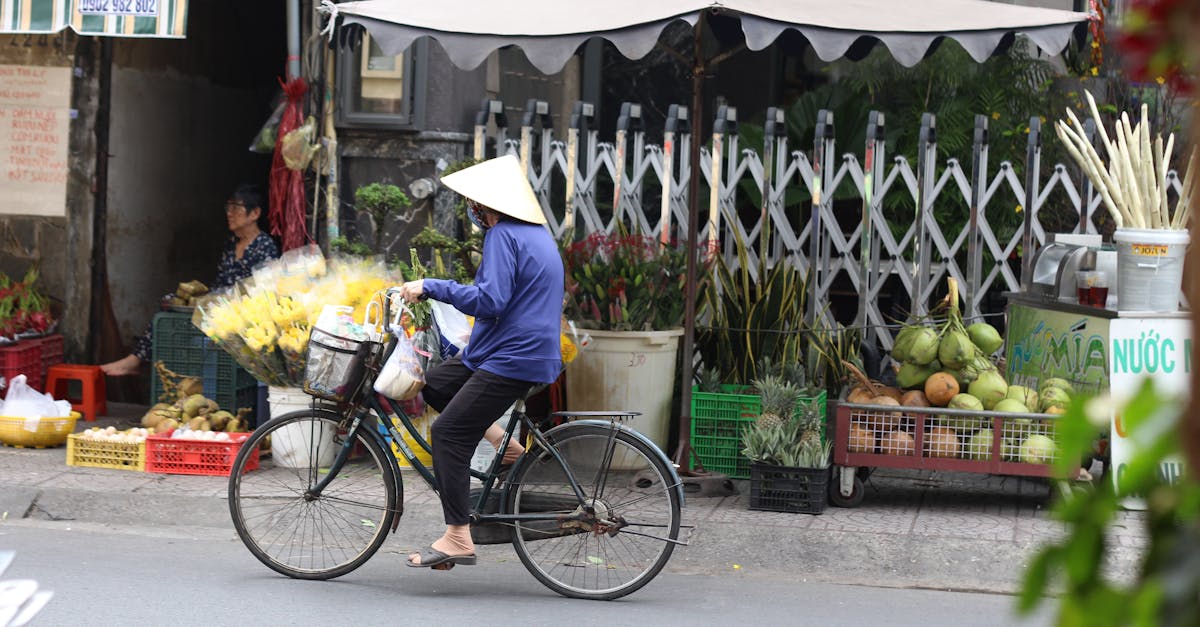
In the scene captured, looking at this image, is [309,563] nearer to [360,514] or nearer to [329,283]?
[360,514]

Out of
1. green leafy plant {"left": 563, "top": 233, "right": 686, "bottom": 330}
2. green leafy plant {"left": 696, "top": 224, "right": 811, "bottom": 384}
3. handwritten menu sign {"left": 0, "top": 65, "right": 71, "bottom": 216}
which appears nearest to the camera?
green leafy plant {"left": 563, "top": 233, "right": 686, "bottom": 330}

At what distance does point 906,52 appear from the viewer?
6.04m

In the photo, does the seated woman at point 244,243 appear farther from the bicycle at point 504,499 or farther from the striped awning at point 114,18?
the bicycle at point 504,499

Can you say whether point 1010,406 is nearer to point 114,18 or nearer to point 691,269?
point 691,269

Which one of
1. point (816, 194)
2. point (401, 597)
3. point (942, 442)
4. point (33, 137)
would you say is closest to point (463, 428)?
point (401, 597)

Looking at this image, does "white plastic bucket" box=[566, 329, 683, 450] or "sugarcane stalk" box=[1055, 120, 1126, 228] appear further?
"white plastic bucket" box=[566, 329, 683, 450]

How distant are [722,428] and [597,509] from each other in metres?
1.88

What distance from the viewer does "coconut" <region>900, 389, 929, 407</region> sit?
6.67 metres

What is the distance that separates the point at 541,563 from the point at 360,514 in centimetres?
76

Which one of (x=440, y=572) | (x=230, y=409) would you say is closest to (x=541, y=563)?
(x=440, y=572)

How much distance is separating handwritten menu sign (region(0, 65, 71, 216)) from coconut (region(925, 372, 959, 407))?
554 cm

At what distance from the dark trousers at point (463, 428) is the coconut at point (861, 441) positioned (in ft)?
6.51

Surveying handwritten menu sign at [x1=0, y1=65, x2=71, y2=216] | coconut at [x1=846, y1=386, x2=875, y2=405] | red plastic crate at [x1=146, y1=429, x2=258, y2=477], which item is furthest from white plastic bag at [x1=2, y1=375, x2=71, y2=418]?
coconut at [x1=846, y1=386, x2=875, y2=405]

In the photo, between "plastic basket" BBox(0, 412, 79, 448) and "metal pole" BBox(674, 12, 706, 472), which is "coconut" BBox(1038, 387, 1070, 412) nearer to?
"metal pole" BBox(674, 12, 706, 472)
